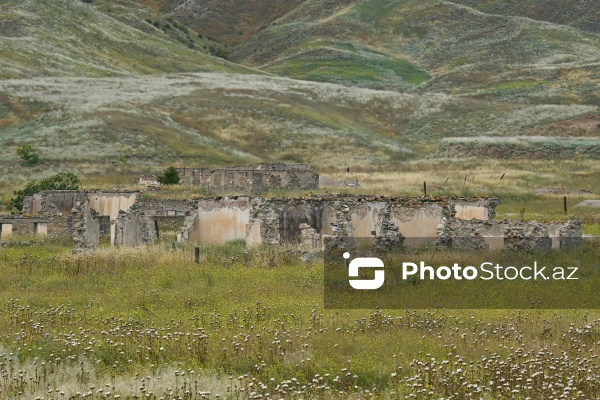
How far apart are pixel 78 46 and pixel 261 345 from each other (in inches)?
→ 4735

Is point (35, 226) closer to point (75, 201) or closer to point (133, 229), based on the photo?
point (133, 229)

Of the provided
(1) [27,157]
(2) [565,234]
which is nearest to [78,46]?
(1) [27,157]

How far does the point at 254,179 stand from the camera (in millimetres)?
51219

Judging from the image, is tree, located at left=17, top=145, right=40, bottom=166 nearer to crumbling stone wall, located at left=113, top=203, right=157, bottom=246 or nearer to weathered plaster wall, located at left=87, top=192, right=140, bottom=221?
weathered plaster wall, located at left=87, top=192, right=140, bottom=221

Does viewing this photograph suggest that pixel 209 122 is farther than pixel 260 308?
Yes

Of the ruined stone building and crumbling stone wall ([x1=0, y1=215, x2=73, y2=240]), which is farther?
the ruined stone building

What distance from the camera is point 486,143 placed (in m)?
83.4

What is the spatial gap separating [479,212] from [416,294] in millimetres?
14396

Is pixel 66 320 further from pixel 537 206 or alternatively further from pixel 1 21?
pixel 1 21

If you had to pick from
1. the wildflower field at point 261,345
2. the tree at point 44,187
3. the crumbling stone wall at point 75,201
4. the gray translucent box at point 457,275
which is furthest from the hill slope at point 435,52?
the wildflower field at point 261,345

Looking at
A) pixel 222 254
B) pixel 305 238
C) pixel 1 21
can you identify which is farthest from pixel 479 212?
pixel 1 21

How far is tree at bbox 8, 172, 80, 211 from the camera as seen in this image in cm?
4375

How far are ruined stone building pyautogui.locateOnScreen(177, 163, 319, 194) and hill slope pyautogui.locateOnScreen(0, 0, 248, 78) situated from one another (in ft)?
174

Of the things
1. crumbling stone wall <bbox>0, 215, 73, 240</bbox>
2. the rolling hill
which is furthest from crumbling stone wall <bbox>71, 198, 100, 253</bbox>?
the rolling hill
